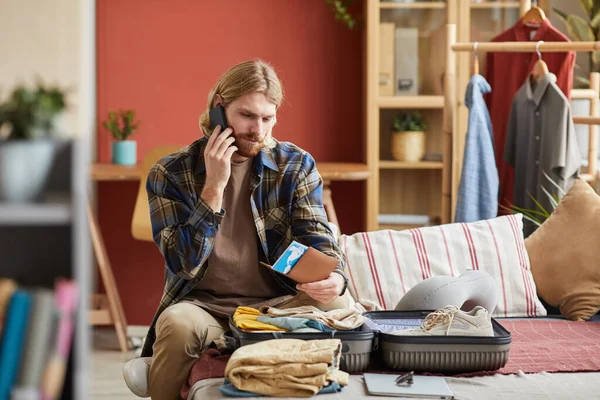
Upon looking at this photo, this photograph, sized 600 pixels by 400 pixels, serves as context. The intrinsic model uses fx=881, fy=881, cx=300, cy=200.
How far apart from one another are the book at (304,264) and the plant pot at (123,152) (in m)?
2.29

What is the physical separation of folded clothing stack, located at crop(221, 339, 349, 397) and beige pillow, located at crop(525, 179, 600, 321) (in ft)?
3.86

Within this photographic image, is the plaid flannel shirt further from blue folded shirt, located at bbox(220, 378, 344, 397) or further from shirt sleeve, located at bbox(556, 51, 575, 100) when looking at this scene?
shirt sleeve, located at bbox(556, 51, 575, 100)

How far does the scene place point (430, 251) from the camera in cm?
299

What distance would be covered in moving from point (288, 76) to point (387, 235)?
1.89 m

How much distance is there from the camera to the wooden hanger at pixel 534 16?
375 centimetres

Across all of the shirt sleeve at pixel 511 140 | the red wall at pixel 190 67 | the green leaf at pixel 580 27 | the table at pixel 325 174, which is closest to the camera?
the shirt sleeve at pixel 511 140

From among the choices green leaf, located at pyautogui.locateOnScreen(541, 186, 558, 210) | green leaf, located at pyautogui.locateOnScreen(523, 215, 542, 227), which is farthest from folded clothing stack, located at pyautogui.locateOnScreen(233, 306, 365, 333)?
green leaf, located at pyautogui.locateOnScreen(541, 186, 558, 210)

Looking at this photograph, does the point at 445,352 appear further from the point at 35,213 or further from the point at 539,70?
the point at 539,70

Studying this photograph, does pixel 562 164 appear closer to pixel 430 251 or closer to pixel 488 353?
pixel 430 251

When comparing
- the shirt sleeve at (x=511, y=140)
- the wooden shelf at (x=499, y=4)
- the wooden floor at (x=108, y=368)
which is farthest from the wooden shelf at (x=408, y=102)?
the wooden floor at (x=108, y=368)

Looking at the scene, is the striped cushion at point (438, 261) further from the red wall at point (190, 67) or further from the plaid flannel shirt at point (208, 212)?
the red wall at point (190, 67)

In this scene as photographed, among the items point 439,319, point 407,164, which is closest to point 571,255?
point 439,319

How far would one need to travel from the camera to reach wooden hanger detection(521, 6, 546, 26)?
12.3ft

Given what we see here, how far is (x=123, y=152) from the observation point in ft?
14.6
